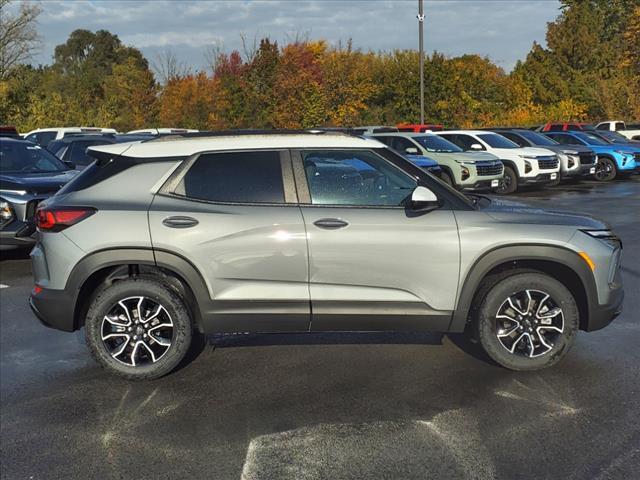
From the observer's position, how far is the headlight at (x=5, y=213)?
8.43 meters

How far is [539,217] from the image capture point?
15.4 ft

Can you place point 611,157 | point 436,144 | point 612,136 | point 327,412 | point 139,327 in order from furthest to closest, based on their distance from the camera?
point 612,136, point 611,157, point 436,144, point 139,327, point 327,412

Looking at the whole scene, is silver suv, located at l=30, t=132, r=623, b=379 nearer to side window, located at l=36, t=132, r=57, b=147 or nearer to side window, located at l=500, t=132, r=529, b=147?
side window, located at l=500, t=132, r=529, b=147

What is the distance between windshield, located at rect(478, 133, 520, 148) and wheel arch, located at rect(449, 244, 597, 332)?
14.0 meters

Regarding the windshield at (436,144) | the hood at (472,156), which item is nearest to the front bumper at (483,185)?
the hood at (472,156)

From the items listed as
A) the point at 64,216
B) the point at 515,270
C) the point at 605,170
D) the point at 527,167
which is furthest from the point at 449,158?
the point at 64,216

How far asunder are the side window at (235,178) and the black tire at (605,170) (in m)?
18.7

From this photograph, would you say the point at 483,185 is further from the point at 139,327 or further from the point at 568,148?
the point at 139,327

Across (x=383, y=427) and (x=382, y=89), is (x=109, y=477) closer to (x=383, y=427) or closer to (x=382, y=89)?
(x=383, y=427)

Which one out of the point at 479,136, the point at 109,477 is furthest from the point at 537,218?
the point at 479,136

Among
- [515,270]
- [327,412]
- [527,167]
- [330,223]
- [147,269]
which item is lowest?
[527,167]

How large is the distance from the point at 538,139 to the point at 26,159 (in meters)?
15.2

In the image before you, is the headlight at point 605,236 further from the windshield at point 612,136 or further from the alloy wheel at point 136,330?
the windshield at point 612,136

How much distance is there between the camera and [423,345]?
5383mm
